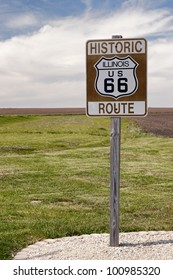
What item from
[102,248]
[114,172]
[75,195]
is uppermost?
[114,172]

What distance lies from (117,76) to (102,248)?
2.27 metres

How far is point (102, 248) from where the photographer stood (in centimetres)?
682

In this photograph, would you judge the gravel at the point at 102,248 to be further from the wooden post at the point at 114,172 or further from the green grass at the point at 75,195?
the green grass at the point at 75,195

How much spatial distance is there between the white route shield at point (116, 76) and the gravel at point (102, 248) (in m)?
2.01

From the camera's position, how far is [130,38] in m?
6.64

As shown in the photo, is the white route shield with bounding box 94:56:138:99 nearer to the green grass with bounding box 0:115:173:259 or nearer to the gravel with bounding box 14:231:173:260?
the gravel with bounding box 14:231:173:260

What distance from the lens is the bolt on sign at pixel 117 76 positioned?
21.9ft

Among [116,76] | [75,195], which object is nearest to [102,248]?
[116,76]

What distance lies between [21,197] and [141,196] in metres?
2.73

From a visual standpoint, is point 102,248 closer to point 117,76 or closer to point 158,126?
point 117,76

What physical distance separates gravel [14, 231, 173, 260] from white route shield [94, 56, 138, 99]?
2.01 metres

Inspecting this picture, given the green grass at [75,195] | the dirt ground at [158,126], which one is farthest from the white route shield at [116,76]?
the dirt ground at [158,126]

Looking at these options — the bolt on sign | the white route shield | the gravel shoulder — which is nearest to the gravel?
the gravel shoulder
